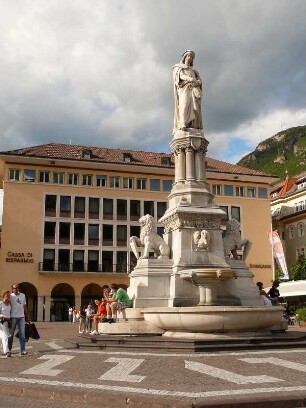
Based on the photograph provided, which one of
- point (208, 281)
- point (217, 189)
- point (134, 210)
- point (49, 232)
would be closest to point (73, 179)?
point (49, 232)

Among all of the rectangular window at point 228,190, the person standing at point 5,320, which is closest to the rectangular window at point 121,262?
the rectangular window at point 228,190

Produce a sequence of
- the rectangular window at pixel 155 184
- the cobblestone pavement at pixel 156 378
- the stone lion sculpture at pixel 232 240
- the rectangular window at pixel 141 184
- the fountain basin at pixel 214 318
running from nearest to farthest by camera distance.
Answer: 1. the cobblestone pavement at pixel 156 378
2. the fountain basin at pixel 214 318
3. the stone lion sculpture at pixel 232 240
4. the rectangular window at pixel 141 184
5. the rectangular window at pixel 155 184

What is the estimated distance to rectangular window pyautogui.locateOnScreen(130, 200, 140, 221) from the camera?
58.5 metres

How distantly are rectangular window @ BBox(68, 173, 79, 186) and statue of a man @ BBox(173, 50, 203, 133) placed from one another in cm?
3760

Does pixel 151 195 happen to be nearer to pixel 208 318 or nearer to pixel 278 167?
pixel 208 318

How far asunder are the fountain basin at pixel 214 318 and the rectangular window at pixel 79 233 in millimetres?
42187

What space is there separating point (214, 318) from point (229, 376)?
4517 millimetres

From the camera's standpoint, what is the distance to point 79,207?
57.1 metres

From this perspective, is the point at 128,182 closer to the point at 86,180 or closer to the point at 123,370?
the point at 86,180

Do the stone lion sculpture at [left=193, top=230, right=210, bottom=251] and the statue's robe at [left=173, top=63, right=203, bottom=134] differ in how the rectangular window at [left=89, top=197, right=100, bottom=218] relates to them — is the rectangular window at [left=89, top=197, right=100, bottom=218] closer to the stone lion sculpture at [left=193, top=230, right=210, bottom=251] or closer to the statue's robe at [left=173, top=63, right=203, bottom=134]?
the statue's robe at [left=173, top=63, right=203, bottom=134]

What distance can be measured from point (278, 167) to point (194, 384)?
484 ft

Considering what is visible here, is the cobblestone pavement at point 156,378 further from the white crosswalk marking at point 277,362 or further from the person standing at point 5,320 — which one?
the person standing at point 5,320

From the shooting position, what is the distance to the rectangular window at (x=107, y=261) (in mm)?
55875

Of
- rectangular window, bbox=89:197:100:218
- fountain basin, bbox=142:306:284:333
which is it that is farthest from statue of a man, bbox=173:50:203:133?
rectangular window, bbox=89:197:100:218
